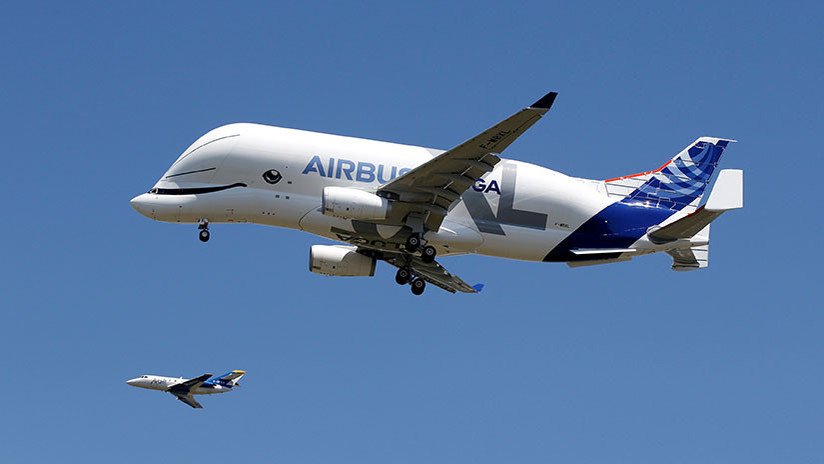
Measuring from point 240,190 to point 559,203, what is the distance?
14120 millimetres

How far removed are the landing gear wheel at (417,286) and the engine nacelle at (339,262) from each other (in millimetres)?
2407

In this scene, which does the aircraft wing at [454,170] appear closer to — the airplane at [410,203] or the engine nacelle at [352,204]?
the airplane at [410,203]

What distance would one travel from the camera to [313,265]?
50.7m

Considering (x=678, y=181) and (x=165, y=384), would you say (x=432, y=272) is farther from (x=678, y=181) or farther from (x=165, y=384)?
(x=165, y=384)

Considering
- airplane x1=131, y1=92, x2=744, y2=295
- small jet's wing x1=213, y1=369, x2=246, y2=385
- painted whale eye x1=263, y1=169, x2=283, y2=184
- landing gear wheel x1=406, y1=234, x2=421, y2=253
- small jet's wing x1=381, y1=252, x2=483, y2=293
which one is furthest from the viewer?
small jet's wing x1=213, y1=369, x2=246, y2=385

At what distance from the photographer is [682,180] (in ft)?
171

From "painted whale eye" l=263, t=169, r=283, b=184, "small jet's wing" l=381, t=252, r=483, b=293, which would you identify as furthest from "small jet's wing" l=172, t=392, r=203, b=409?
"painted whale eye" l=263, t=169, r=283, b=184

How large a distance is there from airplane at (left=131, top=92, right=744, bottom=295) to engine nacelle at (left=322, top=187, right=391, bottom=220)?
50 millimetres

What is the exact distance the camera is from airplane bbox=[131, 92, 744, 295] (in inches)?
1786

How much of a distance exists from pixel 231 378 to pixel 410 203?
65.2m

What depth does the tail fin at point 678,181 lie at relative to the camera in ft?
167

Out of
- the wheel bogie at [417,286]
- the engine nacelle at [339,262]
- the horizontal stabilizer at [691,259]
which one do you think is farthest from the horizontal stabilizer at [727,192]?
the engine nacelle at [339,262]

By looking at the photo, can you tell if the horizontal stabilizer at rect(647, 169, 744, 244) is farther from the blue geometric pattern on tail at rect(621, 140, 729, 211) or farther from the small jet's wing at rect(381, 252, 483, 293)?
the small jet's wing at rect(381, 252, 483, 293)

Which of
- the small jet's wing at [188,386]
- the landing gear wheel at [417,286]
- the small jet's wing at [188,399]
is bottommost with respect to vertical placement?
the small jet's wing at [188,399]
